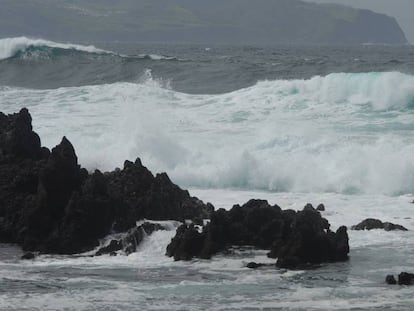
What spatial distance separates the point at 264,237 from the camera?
18.9 meters

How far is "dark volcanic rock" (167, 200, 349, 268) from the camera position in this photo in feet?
58.4

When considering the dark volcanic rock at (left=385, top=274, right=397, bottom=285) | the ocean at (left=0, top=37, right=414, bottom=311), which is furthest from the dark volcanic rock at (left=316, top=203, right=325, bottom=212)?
the dark volcanic rock at (left=385, top=274, right=397, bottom=285)

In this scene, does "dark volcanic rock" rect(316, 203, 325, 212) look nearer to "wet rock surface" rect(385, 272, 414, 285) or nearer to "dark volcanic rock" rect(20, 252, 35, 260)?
"wet rock surface" rect(385, 272, 414, 285)

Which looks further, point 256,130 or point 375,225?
point 256,130

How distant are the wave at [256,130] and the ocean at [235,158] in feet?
0.19

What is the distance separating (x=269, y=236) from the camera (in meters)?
18.9

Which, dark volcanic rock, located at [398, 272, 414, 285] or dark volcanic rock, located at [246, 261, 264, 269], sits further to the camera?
dark volcanic rock, located at [246, 261, 264, 269]

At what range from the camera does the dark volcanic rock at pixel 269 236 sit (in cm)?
1780

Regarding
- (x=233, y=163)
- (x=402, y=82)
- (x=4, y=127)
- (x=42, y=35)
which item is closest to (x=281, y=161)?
(x=233, y=163)

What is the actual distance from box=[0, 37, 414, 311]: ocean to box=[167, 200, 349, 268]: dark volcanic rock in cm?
32

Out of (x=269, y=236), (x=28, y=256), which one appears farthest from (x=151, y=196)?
(x=28, y=256)

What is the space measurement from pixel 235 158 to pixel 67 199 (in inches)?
367

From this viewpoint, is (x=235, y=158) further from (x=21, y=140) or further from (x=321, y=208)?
(x=21, y=140)

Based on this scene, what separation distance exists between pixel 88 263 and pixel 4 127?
662cm
